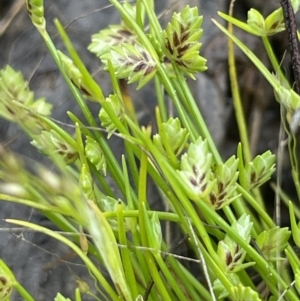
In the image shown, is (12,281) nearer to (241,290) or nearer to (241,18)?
(241,290)

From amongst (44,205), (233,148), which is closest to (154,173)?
(44,205)

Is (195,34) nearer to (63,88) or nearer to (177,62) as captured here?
(177,62)

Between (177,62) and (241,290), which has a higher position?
(177,62)

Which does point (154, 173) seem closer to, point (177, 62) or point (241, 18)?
point (177, 62)

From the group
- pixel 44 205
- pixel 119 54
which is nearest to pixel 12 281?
pixel 44 205

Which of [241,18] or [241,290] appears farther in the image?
[241,18]

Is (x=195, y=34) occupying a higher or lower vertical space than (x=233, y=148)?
higher

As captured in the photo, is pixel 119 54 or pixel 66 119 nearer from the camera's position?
pixel 119 54
